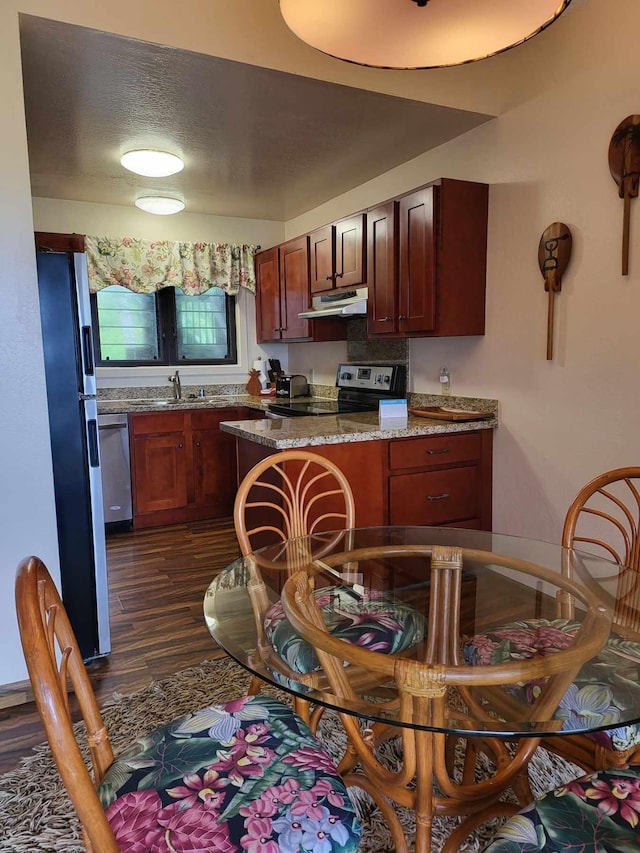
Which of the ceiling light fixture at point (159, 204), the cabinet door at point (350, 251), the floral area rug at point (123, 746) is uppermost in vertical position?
the ceiling light fixture at point (159, 204)

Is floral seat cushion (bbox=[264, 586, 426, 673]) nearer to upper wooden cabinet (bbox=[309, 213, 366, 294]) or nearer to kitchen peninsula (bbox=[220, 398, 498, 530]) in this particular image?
kitchen peninsula (bbox=[220, 398, 498, 530])

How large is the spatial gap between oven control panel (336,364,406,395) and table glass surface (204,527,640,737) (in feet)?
6.06

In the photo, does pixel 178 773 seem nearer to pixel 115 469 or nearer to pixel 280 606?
pixel 280 606

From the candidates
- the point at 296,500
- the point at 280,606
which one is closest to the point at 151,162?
the point at 296,500

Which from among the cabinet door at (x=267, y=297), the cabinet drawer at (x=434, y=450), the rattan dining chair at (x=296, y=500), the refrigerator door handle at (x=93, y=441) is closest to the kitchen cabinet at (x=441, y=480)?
the cabinet drawer at (x=434, y=450)

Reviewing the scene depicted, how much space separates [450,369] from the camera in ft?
11.3

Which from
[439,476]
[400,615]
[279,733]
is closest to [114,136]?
[439,476]

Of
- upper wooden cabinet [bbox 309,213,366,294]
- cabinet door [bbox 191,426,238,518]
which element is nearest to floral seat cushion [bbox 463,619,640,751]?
upper wooden cabinet [bbox 309,213,366,294]

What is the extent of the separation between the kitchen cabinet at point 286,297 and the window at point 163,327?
0.36 metres

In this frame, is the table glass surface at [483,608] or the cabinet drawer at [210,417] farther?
the cabinet drawer at [210,417]

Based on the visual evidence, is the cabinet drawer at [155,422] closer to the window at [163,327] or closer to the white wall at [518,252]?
the window at [163,327]

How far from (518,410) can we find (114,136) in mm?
2606

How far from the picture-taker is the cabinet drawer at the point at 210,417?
446cm

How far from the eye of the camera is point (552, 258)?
104 inches
